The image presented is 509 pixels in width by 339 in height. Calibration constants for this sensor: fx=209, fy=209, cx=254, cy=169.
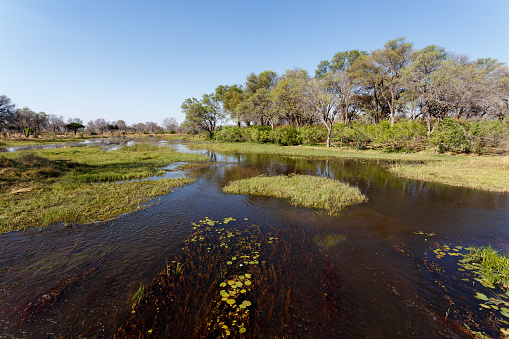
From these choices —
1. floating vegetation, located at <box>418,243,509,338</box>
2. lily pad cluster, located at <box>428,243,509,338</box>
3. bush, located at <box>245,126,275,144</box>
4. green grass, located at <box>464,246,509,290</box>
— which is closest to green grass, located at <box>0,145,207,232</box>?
floating vegetation, located at <box>418,243,509,338</box>

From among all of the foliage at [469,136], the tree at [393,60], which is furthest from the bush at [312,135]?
the foliage at [469,136]

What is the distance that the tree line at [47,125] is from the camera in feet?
192

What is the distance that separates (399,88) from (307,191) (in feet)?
164

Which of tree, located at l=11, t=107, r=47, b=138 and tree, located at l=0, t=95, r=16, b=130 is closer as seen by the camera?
tree, located at l=0, t=95, r=16, b=130

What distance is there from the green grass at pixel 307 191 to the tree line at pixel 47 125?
78.3 m

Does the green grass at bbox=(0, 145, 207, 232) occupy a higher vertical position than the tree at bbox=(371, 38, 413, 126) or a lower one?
lower

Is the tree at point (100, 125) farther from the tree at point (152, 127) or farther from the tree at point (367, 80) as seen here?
the tree at point (367, 80)

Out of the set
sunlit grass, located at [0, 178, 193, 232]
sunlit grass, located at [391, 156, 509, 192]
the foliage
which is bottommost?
sunlit grass, located at [0, 178, 193, 232]

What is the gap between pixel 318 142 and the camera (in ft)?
192

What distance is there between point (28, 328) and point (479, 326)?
35.3 feet

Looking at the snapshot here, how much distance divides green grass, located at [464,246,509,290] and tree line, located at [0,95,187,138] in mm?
90635

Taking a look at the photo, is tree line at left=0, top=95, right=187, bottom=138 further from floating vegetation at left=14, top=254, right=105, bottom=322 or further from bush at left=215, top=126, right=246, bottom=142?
floating vegetation at left=14, top=254, right=105, bottom=322

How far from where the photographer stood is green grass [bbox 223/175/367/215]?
1379 centimetres

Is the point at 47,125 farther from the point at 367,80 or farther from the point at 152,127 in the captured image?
the point at 367,80
